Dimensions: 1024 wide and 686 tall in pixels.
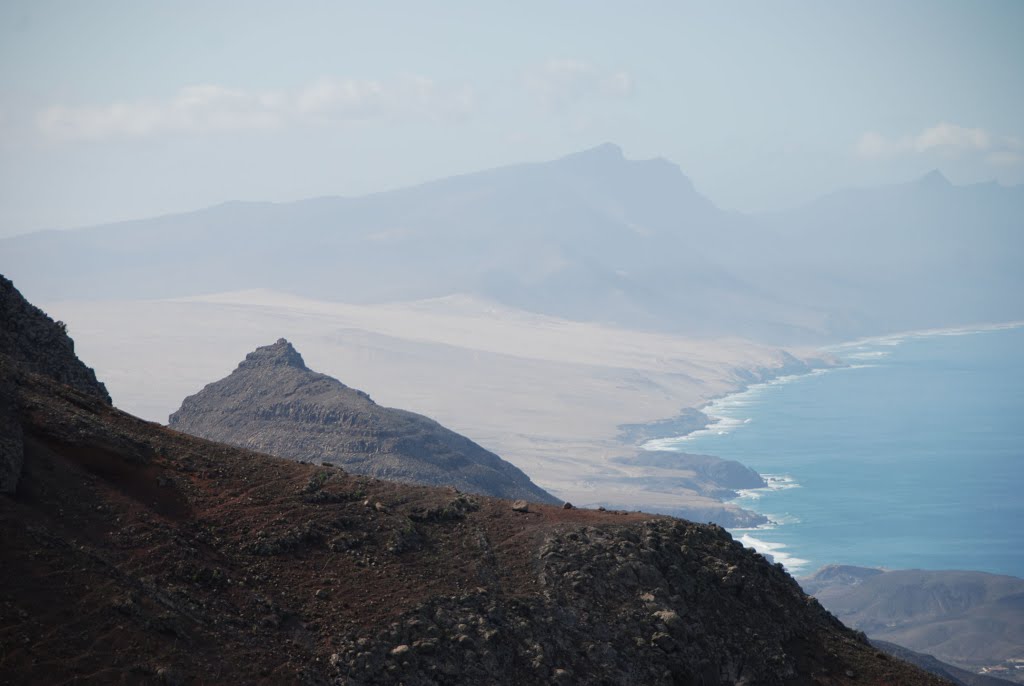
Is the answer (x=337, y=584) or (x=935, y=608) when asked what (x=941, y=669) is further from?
(x=337, y=584)

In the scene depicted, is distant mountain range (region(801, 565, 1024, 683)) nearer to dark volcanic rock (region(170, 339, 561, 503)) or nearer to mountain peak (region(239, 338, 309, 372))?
dark volcanic rock (region(170, 339, 561, 503))

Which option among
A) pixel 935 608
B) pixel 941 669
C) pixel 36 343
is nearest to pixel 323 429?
pixel 36 343

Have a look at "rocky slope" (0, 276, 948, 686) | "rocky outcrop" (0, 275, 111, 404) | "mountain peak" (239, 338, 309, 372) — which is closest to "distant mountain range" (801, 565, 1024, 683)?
"mountain peak" (239, 338, 309, 372)

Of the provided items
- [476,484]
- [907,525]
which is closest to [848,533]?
[907,525]

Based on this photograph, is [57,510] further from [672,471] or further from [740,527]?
[672,471]

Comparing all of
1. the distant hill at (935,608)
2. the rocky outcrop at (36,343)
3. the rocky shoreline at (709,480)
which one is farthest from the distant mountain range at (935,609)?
Result: the rocky outcrop at (36,343)

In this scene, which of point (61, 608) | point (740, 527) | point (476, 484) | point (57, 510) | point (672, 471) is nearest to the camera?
point (61, 608)

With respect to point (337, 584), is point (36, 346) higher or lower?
higher
